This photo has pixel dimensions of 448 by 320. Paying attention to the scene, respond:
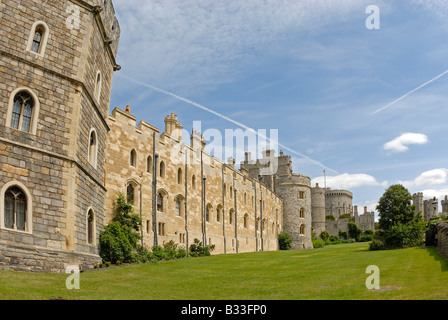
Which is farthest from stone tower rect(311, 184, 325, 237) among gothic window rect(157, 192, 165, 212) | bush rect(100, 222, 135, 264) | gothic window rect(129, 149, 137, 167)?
bush rect(100, 222, 135, 264)

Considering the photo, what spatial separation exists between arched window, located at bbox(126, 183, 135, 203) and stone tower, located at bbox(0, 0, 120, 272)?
20.4ft

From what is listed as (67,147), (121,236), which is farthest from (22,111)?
(121,236)

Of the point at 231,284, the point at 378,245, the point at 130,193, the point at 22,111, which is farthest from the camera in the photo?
the point at 378,245

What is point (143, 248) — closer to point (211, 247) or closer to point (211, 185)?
point (211, 247)

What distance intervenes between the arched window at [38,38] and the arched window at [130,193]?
11.3 m

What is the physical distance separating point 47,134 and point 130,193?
10.6 meters

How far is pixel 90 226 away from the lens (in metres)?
20.7

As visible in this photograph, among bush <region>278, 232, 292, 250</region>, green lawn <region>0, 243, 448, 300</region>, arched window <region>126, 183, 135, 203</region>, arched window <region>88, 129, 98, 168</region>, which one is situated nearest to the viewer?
green lawn <region>0, 243, 448, 300</region>

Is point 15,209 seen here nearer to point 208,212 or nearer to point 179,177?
point 179,177

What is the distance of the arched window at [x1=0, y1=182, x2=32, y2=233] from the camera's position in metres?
15.8

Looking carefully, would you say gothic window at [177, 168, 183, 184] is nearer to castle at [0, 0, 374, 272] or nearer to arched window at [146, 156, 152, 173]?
castle at [0, 0, 374, 272]

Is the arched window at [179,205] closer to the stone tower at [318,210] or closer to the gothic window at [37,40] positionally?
the gothic window at [37,40]

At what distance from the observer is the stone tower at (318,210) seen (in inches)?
3184
